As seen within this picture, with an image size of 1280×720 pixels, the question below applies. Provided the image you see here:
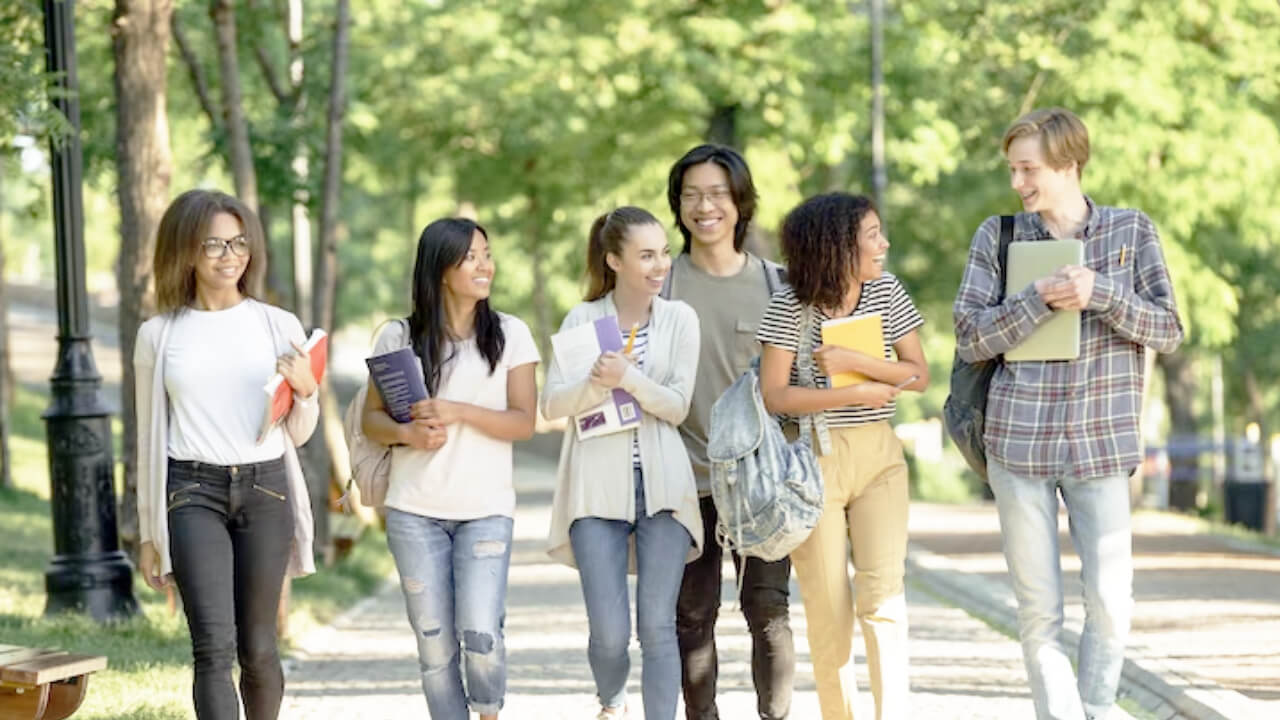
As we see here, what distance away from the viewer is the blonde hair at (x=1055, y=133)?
21.3ft

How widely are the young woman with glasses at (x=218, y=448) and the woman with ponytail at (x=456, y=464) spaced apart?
0.34 m

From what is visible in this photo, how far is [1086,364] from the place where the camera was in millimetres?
6570

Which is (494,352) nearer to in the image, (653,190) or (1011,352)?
(1011,352)

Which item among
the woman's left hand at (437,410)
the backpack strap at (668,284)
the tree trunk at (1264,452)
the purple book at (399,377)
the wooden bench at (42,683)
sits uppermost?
the backpack strap at (668,284)

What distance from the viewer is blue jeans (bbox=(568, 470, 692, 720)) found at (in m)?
6.71

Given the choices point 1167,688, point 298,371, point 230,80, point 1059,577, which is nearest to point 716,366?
point 1059,577

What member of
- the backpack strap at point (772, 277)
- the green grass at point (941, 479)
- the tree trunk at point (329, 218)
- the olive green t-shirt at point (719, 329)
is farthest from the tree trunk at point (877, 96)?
the olive green t-shirt at point (719, 329)

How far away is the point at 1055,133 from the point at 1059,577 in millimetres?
1431

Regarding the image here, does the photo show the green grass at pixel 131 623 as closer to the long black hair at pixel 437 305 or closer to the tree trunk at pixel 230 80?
the long black hair at pixel 437 305

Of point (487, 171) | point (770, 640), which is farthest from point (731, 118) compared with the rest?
point (770, 640)

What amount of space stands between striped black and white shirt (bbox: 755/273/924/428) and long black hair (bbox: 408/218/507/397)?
2.93ft

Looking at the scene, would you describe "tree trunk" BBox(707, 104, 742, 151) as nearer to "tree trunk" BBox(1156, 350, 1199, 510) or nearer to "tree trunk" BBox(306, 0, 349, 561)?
"tree trunk" BBox(306, 0, 349, 561)

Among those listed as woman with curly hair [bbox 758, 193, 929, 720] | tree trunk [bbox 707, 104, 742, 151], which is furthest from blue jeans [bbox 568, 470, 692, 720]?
tree trunk [bbox 707, 104, 742, 151]

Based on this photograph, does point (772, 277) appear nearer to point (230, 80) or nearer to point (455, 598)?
point (455, 598)
